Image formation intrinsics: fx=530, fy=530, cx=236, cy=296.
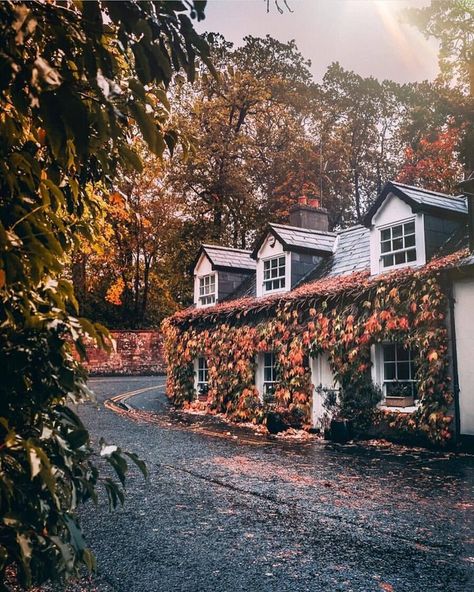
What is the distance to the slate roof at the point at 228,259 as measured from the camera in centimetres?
2107

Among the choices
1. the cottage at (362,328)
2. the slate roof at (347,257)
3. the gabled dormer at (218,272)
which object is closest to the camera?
the cottage at (362,328)

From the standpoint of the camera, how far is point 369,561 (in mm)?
4785

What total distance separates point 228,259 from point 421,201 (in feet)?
32.7

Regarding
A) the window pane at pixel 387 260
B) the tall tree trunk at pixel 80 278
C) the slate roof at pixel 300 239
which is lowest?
the window pane at pixel 387 260

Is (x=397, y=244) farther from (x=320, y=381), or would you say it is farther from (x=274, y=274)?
(x=274, y=274)

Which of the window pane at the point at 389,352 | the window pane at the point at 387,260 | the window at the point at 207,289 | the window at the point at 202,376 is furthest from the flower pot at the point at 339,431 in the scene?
the window at the point at 207,289

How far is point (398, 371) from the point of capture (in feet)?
42.8

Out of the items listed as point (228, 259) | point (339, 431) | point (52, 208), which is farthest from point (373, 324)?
point (52, 208)

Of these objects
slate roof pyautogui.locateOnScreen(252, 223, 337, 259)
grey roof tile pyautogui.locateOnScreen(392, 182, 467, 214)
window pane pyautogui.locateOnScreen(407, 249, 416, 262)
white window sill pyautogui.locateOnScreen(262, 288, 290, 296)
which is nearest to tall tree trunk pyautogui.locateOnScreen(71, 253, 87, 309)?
slate roof pyautogui.locateOnScreen(252, 223, 337, 259)

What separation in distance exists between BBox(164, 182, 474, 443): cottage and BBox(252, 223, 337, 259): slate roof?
50 mm

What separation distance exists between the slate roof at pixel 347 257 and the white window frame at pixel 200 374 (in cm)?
549

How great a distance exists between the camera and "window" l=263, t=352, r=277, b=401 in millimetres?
16422

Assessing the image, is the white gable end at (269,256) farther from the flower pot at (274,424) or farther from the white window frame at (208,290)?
the flower pot at (274,424)

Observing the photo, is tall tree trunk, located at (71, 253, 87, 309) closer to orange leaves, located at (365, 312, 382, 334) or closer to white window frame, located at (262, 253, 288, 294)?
white window frame, located at (262, 253, 288, 294)
